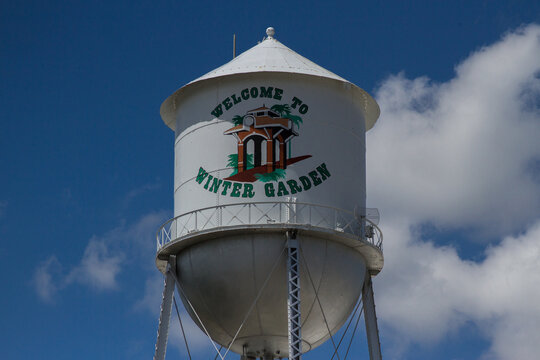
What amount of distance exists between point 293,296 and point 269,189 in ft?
9.91

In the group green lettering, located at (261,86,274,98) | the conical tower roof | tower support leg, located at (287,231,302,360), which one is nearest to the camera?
tower support leg, located at (287,231,302,360)

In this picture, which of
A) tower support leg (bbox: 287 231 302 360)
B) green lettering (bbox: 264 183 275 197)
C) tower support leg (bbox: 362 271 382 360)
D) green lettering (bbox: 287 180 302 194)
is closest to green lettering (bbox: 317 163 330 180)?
green lettering (bbox: 287 180 302 194)

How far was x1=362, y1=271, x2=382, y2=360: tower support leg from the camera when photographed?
32.4m

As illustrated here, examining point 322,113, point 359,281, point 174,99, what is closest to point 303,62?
point 322,113

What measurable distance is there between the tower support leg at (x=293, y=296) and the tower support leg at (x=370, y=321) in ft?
11.8

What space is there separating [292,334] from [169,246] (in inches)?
179

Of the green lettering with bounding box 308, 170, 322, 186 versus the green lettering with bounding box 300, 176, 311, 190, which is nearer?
the green lettering with bounding box 300, 176, 311, 190

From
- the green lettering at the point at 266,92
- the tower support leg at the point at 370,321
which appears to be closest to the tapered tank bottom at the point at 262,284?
the tower support leg at the point at 370,321

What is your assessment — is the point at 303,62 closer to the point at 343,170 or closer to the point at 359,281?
the point at 343,170

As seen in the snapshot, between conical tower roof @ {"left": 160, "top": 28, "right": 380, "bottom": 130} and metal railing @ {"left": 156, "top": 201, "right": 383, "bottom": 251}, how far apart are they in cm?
374

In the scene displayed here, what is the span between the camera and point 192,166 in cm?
3192

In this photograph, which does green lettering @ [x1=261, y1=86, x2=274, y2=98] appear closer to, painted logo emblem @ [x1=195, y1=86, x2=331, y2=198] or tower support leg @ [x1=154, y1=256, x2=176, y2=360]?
painted logo emblem @ [x1=195, y1=86, x2=331, y2=198]

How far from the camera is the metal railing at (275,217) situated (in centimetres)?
3047

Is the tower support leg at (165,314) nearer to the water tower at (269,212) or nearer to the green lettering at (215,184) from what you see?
the water tower at (269,212)
